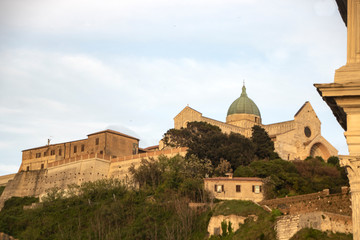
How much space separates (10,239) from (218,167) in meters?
20.9

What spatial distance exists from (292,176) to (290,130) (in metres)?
19.9

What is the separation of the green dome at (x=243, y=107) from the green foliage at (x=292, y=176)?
878 inches

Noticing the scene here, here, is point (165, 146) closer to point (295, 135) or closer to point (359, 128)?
point (295, 135)

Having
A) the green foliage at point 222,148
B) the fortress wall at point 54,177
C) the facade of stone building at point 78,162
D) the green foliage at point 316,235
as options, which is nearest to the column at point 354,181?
the green foliage at point 316,235

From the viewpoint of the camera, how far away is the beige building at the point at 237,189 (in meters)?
54.2

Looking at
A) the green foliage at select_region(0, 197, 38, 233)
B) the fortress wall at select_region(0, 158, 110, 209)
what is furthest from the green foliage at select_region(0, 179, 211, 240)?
the fortress wall at select_region(0, 158, 110, 209)

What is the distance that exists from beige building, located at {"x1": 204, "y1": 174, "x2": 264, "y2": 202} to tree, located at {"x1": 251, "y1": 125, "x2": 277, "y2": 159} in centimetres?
1058

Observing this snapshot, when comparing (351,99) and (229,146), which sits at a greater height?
(229,146)

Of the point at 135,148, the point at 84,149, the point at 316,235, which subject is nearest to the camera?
the point at 316,235

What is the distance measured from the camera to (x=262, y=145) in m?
66.7

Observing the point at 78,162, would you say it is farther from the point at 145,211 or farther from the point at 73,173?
the point at 145,211

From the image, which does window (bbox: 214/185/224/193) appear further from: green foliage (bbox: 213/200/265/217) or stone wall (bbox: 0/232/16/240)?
stone wall (bbox: 0/232/16/240)

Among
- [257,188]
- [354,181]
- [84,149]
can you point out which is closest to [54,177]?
[84,149]

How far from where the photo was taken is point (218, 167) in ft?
199
